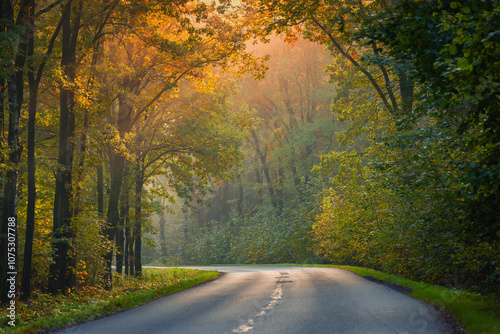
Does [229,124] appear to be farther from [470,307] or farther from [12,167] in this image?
[470,307]

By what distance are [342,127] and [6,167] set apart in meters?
36.3

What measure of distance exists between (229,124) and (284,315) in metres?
→ 21.1

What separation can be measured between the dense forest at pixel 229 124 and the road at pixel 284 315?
183cm

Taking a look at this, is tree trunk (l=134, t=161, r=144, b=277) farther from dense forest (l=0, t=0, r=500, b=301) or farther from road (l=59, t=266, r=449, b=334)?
road (l=59, t=266, r=449, b=334)

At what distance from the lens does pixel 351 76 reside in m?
22.8

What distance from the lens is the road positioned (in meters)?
6.80

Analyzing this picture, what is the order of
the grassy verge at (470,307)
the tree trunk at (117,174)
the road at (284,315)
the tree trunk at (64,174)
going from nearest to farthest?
1. the grassy verge at (470,307)
2. the road at (284,315)
3. the tree trunk at (64,174)
4. the tree trunk at (117,174)

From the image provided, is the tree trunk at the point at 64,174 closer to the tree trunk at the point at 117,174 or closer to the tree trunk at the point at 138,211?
the tree trunk at the point at 117,174

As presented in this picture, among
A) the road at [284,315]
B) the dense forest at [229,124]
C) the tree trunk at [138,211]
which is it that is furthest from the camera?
the tree trunk at [138,211]

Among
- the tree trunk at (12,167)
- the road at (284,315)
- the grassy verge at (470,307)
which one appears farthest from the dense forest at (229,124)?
the road at (284,315)

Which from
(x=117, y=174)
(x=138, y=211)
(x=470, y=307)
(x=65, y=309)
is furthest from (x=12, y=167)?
(x=138, y=211)

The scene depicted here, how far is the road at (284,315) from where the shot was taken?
6.80 meters

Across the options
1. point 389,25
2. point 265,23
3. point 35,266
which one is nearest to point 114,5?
point 265,23

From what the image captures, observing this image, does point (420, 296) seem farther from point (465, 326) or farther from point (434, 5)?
point (434, 5)
